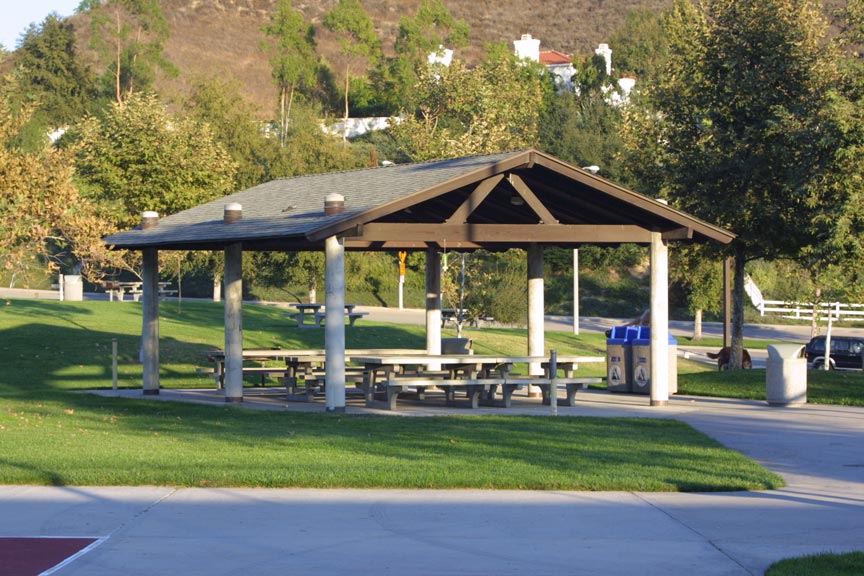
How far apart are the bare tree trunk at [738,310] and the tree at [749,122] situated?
28 mm

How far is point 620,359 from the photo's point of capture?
2288 cm

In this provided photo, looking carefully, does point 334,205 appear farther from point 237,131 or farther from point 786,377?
point 237,131

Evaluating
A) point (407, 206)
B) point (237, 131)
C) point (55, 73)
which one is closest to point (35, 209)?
point (407, 206)

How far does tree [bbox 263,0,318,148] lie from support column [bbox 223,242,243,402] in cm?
8861

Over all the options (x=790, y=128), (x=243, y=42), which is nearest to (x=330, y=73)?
(x=243, y=42)

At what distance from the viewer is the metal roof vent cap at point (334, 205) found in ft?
58.6

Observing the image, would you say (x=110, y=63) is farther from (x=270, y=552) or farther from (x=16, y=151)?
(x=270, y=552)

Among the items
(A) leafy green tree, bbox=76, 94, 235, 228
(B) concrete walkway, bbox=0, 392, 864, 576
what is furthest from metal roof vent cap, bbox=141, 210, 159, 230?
(B) concrete walkway, bbox=0, 392, 864, 576

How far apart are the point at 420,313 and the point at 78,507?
143 feet

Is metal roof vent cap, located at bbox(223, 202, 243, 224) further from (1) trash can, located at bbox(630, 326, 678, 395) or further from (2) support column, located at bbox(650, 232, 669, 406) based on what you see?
(1) trash can, located at bbox(630, 326, 678, 395)

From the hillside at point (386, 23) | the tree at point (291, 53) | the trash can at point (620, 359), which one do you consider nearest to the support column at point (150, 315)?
the trash can at point (620, 359)

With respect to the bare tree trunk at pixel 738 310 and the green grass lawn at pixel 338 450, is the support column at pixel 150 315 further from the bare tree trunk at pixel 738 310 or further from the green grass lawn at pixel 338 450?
the bare tree trunk at pixel 738 310

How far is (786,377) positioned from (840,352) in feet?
58.1

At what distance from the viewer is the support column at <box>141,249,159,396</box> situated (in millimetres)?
21734
